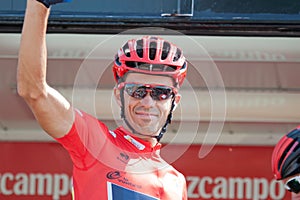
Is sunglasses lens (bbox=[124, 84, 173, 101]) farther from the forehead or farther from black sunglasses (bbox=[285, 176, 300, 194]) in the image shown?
black sunglasses (bbox=[285, 176, 300, 194])

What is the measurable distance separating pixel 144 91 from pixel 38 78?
472mm

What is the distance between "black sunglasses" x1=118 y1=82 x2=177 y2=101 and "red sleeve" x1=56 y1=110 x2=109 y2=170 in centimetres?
16

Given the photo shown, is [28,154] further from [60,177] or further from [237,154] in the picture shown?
[237,154]

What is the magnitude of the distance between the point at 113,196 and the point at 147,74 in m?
0.43

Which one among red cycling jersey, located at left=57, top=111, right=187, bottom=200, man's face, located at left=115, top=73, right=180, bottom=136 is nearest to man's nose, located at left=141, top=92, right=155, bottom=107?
man's face, located at left=115, top=73, right=180, bottom=136

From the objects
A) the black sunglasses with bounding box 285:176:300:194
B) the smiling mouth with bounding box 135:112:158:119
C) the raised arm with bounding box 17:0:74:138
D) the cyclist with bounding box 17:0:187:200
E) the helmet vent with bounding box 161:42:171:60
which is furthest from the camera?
the helmet vent with bounding box 161:42:171:60

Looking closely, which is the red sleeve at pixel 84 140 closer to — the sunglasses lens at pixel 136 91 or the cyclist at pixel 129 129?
the cyclist at pixel 129 129

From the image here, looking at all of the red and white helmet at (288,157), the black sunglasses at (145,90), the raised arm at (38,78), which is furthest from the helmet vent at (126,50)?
the red and white helmet at (288,157)

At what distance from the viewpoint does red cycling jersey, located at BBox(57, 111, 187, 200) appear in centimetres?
274

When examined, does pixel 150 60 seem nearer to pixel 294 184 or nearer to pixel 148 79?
pixel 148 79

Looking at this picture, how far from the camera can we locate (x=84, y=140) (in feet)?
8.96

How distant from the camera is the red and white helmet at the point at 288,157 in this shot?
208cm

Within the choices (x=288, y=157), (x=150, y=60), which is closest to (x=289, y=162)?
(x=288, y=157)

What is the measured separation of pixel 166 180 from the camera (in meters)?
2.90
